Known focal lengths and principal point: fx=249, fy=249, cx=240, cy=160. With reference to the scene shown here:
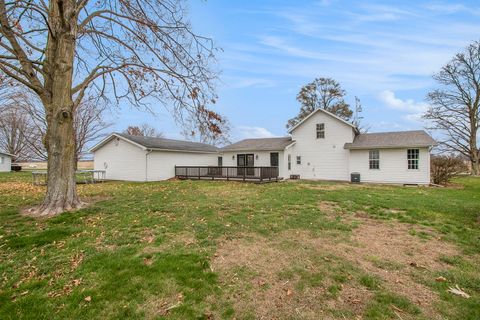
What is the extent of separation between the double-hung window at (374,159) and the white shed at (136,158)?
46.9 feet

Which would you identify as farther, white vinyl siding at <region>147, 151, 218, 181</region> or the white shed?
white vinyl siding at <region>147, 151, 218, 181</region>

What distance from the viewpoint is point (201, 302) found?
2.90m

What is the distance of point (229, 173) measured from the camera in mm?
18359

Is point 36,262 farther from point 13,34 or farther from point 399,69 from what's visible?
point 399,69

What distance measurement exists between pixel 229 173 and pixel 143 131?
1324 inches

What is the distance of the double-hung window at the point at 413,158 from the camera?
54.4 ft

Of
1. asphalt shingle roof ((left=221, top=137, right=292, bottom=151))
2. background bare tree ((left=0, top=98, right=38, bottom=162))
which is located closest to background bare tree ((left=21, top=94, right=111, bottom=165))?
background bare tree ((left=0, top=98, right=38, bottom=162))

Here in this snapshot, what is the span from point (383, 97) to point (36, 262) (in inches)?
1154

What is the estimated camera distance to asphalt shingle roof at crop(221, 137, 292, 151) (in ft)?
66.1

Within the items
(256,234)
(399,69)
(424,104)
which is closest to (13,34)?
(256,234)

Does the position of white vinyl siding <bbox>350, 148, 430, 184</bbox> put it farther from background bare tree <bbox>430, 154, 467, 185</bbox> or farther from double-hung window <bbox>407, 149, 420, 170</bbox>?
background bare tree <bbox>430, 154, 467, 185</bbox>

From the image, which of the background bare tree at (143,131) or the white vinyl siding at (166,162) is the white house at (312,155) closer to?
the white vinyl siding at (166,162)

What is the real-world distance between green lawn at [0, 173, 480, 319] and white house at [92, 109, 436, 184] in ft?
36.2

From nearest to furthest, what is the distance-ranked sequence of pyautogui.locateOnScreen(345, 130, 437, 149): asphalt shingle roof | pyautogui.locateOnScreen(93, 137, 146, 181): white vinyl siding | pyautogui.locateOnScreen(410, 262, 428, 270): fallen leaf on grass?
pyautogui.locateOnScreen(410, 262, 428, 270): fallen leaf on grass < pyautogui.locateOnScreen(345, 130, 437, 149): asphalt shingle roof < pyautogui.locateOnScreen(93, 137, 146, 181): white vinyl siding
